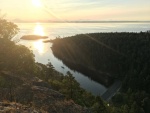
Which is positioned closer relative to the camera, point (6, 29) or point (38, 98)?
point (38, 98)

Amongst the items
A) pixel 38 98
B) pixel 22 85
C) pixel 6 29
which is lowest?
pixel 38 98

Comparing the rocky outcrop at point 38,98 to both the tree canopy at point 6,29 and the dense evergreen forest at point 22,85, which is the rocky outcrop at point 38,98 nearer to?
the dense evergreen forest at point 22,85

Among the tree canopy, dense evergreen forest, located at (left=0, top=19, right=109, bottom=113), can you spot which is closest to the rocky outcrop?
dense evergreen forest, located at (left=0, top=19, right=109, bottom=113)

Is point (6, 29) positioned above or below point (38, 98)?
above

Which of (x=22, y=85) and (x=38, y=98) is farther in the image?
(x=22, y=85)

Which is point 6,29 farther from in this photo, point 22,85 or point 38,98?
point 38,98

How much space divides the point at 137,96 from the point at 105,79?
5494 centimetres

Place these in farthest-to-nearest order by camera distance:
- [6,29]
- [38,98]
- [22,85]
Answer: [6,29] → [22,85] → [38,98]

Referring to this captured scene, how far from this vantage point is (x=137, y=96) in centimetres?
10825

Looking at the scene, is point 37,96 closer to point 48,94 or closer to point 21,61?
point 48,94

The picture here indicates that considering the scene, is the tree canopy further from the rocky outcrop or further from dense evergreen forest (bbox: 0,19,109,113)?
the rocky outcrop

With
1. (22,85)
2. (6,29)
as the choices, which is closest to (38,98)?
(22,85)

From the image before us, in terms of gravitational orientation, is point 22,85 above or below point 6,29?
below

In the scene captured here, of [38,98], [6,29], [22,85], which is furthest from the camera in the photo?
[6,29]
